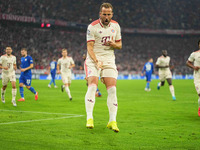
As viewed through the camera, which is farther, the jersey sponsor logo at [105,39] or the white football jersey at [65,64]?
the white football jersey at [65,64]

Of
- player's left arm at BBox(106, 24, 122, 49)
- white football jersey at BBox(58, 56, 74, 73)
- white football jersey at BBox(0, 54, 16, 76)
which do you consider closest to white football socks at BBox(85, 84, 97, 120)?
player's left arm at BBox(106, 24, 122, 49)

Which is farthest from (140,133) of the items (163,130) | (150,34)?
(150,34)

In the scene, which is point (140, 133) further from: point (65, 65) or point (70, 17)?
point (70, 17)

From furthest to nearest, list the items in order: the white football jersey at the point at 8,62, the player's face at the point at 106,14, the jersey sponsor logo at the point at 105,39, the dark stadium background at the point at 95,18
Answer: the dark stadium background at the point at 95,18, the white football jersey at the point at 8,62, the jersey sponsor logo at the point at 105,39, the player's face at the point at 106,14

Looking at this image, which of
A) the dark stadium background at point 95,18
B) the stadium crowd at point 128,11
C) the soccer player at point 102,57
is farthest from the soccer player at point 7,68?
the stadium crowd at point 128,11

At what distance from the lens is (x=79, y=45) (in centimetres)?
5378

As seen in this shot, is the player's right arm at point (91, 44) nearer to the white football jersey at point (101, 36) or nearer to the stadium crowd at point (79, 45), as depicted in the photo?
the white football jersey at point (101, 36)

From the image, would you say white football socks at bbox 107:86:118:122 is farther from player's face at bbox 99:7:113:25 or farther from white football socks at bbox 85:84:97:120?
player's face at bbox 99:7:113:25

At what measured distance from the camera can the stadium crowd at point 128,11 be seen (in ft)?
154

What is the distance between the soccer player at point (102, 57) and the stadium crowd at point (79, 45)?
29.4 m

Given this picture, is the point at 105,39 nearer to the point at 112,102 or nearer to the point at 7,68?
the point at 112,102

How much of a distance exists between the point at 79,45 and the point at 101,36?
47.3 metres

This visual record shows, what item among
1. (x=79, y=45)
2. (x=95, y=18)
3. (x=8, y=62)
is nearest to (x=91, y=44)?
(x=8, y=62)

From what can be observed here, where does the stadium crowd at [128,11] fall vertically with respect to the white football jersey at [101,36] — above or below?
above
